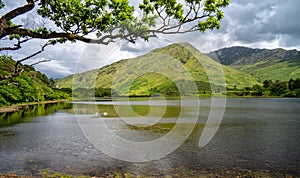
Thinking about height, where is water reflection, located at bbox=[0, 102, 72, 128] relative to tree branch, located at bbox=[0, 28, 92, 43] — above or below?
below

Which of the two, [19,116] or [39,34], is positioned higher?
[39,34]

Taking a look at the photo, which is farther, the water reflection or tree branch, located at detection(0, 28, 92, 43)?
the water reflection

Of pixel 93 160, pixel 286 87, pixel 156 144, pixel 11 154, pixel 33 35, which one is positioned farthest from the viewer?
pixel 286 87

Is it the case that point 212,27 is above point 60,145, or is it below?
above

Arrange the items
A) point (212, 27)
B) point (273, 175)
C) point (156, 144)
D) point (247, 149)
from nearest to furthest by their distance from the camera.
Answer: point (212, 27)
point (273, 175)
point (247, 149)
point (156, 144)

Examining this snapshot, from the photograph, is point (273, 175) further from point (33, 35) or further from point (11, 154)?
point (11, 154)

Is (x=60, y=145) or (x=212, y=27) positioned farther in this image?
(x=60, y=145)

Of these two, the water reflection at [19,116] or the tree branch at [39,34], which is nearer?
the tree branch at [39,34]

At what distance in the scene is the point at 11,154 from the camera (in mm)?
19906

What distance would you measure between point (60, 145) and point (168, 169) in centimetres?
1250

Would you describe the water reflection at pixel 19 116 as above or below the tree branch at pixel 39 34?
below

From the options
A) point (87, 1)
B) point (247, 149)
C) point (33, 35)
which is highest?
point (87, 1)

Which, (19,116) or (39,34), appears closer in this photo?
(39,34)

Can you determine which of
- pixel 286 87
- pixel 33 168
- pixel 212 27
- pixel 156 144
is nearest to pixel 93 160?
pixel 33 168
